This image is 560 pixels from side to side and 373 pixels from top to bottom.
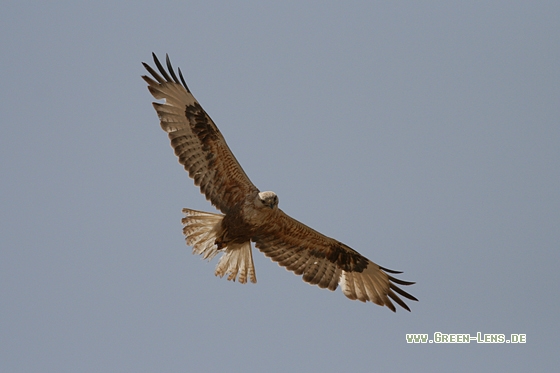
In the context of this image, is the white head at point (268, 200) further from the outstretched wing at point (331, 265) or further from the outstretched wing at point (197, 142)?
the outstretched wing at point (331, 265)

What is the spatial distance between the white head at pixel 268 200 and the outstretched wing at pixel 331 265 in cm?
100

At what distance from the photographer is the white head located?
11.5 metres

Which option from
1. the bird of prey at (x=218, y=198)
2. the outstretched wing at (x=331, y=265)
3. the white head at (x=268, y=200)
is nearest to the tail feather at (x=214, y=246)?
the bird of prey at (x=218, y=198)

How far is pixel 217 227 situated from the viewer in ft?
40.0

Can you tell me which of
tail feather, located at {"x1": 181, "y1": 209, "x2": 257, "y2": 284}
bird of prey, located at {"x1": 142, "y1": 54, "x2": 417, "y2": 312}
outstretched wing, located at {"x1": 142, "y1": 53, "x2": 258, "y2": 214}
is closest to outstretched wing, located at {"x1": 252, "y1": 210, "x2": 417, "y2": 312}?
bird of prey, located at {"x1": 142, "y1": 54, "x2": 417, "y2": 312}

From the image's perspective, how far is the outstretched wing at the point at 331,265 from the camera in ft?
41.5

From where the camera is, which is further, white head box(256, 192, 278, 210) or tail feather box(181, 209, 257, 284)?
tail feather box(181, 209, 257, 284)

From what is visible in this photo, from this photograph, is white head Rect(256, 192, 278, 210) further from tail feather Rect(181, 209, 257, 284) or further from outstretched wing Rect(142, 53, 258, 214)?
tail feather Rect(181, 209, 257, 284)

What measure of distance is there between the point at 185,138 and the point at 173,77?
93cm

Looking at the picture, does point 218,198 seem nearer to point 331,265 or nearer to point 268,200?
point 268,200

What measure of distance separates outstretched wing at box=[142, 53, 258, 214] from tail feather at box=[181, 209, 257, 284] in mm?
280

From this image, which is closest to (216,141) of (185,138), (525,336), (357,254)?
(185,138)

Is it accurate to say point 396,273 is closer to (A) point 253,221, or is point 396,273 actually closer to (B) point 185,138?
(A) point 253,221

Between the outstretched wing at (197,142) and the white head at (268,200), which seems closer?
the white head at (268,200)
